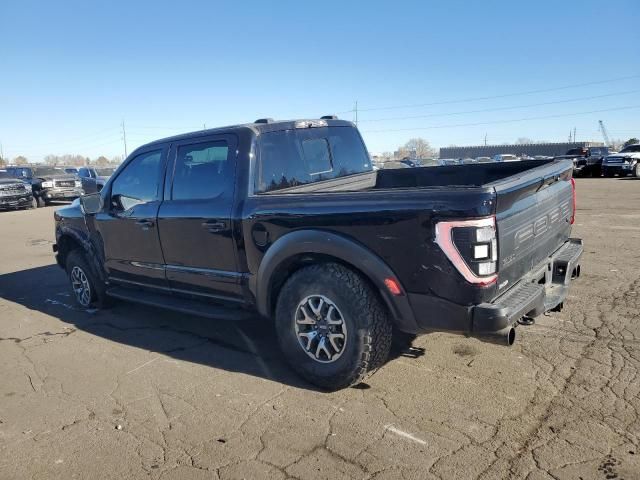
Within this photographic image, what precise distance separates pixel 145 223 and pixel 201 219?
873 mm

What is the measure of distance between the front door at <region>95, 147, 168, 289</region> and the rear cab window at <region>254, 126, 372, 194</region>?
46.2 inches

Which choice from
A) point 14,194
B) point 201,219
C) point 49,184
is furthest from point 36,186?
point 201,219

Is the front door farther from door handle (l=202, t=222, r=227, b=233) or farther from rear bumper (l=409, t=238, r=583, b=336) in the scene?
rear bumper (l=409, t=238, r=583, b=336)

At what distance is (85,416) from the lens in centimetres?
338

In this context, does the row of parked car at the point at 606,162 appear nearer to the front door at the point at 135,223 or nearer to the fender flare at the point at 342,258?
the front door at the point at 135,223

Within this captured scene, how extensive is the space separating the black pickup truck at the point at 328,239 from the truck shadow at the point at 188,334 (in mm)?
358

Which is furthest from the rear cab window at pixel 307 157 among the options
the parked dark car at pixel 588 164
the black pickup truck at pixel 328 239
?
the parked dark car at pixel 588 164

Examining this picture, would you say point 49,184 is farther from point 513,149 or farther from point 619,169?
point 513,149

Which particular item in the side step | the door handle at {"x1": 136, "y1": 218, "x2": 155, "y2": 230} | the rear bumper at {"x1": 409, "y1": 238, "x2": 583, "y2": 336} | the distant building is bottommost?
the distant building

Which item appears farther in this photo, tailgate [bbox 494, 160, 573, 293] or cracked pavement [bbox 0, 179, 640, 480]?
tailgate [bbox 494, 160, 573, 293]

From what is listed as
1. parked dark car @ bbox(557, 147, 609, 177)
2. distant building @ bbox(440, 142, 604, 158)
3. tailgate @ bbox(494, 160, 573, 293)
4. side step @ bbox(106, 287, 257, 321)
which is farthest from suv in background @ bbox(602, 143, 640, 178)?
distant building @ bbox(440, 142, 604, 158)

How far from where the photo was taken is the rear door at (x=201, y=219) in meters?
4.05

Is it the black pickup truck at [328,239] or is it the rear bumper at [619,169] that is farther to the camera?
the rear bumper at [619,169]

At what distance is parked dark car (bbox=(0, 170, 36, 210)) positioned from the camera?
20453mm
